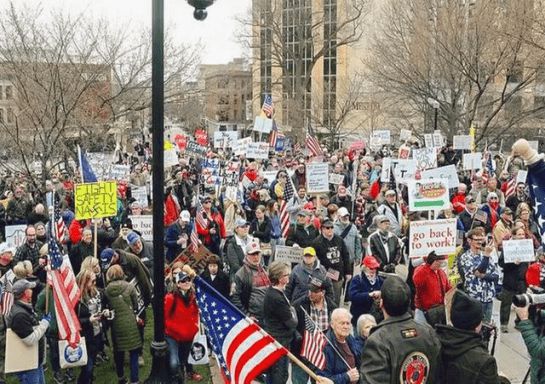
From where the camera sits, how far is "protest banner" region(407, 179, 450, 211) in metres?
10.9

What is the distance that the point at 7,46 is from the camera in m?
15.2

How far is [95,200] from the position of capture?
10.5 meters

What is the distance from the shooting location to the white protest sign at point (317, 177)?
584 inches

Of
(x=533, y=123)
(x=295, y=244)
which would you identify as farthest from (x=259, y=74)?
(x=295, y=244)

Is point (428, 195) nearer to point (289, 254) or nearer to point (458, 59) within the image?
point (289, 254)

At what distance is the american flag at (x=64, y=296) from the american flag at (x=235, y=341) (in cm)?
245

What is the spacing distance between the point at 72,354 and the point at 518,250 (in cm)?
673

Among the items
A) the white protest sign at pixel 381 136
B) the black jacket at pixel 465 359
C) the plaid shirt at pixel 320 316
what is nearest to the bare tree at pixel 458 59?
the white protest sign at pixel 381 136

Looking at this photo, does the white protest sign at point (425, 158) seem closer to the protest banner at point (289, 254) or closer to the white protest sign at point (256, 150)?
the white protest sign at point (256, 150)

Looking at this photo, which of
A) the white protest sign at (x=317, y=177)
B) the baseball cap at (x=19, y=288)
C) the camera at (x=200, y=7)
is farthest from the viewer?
the white protest sign at (x=317, y=177)

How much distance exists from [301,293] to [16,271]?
3510 millimetres

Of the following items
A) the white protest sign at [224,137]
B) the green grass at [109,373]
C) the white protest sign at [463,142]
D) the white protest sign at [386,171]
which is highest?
the white protest sign at [224,137]

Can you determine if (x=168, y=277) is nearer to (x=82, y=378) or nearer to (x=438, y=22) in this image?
(x=82, y=378)

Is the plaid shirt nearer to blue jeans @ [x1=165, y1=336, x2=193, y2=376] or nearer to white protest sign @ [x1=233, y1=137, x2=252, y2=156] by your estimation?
blue jeans @ [x1=165, y1=336, x2=193, y2=376]
